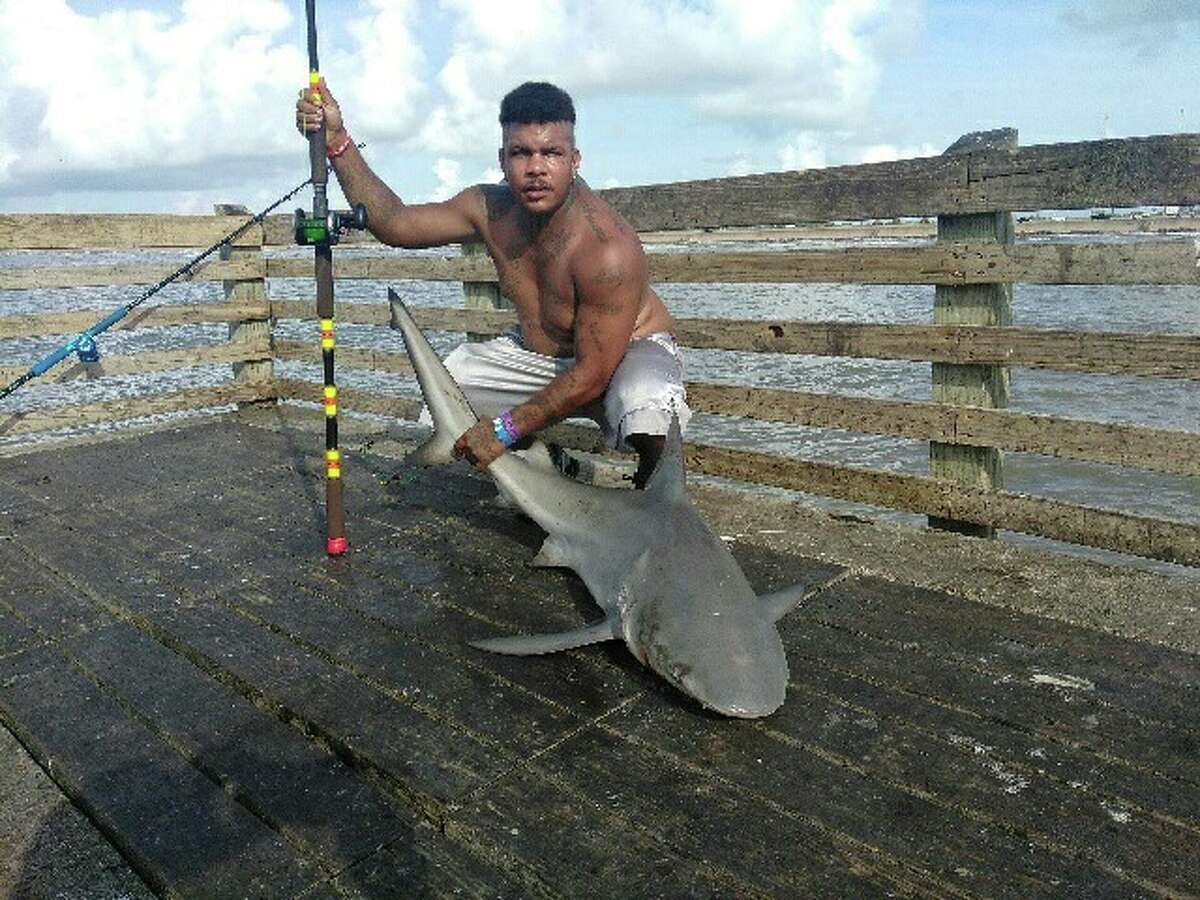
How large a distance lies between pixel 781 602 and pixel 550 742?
3.55ft

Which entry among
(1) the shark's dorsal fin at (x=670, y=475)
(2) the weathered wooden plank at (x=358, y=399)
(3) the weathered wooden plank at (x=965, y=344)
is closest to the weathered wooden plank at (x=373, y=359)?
(2) the weathered wooden plank at (x=358, y=399)

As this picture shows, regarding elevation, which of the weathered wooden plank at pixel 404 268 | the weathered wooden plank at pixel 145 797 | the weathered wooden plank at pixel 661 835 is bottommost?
→ the weathered wooden plank at pixel 145 797

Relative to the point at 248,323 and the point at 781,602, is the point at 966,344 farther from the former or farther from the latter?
the point at 248,323

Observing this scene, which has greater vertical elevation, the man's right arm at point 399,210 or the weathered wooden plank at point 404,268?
the man's right arm at point 399,210

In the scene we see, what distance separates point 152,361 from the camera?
7.80 metres

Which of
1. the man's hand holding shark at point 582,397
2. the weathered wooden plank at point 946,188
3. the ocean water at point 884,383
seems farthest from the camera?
the ocean water at point 884,383

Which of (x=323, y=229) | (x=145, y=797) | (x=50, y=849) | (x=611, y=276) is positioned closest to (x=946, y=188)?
(x=611, y=276)

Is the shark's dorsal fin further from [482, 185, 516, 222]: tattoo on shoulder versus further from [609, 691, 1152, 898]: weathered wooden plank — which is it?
[482, 185, 516, 222]: tattoo on shoulder

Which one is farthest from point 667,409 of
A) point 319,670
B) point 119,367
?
point 119,367

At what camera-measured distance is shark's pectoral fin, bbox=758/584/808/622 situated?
326 centimetres

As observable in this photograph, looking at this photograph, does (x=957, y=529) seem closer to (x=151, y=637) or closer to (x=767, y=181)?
(x=767, y=181)

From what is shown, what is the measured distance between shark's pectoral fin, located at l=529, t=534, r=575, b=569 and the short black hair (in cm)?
186

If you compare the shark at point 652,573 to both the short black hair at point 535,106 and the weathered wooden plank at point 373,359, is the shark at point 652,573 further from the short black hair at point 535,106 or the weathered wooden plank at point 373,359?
the weathered wooden plank at point 373,359

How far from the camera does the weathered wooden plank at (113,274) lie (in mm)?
7141
